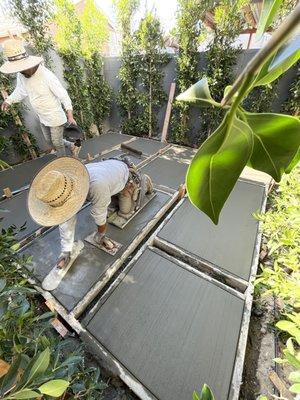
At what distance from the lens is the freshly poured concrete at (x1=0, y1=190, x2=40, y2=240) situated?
237 centimetres

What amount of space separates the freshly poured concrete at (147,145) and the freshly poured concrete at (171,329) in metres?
2.69

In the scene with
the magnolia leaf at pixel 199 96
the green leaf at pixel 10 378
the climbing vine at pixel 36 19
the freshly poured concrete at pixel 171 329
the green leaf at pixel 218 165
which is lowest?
the freshly poured concrete at pixel 171 329

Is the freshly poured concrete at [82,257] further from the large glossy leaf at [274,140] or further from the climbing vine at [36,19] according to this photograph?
the climbing vine at [36,19]

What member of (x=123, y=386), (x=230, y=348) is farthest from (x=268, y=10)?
(x=123, y=386)

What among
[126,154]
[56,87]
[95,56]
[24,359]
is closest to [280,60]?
[24,359]

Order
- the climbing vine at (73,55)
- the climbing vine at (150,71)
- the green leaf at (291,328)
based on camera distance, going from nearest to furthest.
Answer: the green leaf at (291,328), the climbing vine at (73,55), the climbing vine at (150,71)

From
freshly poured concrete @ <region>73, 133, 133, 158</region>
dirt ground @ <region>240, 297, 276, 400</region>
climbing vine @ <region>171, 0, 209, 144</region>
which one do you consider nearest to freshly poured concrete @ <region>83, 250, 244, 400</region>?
dirt ground @ <region>240, 297, 276, 400</region>

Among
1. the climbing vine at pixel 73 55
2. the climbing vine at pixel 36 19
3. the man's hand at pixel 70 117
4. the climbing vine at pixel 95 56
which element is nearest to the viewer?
the man's hand at pixel 70 117

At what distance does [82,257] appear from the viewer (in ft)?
6.81

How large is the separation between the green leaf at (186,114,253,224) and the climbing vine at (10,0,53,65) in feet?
15.9

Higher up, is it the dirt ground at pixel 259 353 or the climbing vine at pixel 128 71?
the climbing vine at pixel 128 71

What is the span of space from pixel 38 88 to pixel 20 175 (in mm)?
1378

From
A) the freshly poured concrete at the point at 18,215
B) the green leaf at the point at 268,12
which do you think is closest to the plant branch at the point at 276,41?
the green leaf at the point at 268,12

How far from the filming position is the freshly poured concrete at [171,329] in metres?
1.32
